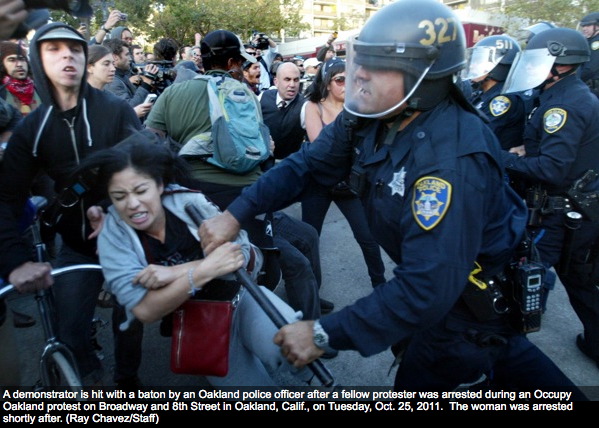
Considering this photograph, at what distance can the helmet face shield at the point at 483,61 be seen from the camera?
4043 millimetres

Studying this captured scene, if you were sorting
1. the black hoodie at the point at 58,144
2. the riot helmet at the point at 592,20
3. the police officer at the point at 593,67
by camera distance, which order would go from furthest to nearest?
the riot helmet at the point at 592,20 < the police officer at the point at 593,67 < the black hoodie at the point at 58,144

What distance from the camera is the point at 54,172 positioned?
2.30 meters

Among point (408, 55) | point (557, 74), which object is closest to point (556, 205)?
point (557, 74)

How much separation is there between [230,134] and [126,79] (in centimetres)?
355

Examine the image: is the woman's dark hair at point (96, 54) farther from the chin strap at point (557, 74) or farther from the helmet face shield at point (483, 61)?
the chin strap at point (557, 74)

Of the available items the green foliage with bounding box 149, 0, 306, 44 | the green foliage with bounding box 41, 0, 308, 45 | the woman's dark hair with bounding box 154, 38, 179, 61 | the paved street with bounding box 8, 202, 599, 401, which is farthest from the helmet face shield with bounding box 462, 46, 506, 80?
the green foliage with bounding box 149, 0, 306, 44

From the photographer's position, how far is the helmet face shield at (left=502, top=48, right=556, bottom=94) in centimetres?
296

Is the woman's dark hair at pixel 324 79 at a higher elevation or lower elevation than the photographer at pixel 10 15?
lower

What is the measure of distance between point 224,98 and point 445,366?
2.04 m

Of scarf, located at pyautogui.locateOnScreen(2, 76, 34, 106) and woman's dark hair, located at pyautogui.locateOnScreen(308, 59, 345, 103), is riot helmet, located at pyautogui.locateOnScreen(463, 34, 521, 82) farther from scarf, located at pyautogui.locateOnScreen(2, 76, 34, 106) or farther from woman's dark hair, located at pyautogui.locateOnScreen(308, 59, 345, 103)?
scarf, located at pyautogui.locateOnScreen(2, 76, 34, 106)

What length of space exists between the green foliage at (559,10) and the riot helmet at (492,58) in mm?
17102

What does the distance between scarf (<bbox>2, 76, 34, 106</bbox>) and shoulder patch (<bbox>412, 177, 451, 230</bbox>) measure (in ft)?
14.4

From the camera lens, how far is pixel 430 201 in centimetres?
135

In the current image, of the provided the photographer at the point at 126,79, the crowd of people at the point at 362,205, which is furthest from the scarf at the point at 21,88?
the crowd of people at the point at 362,205
